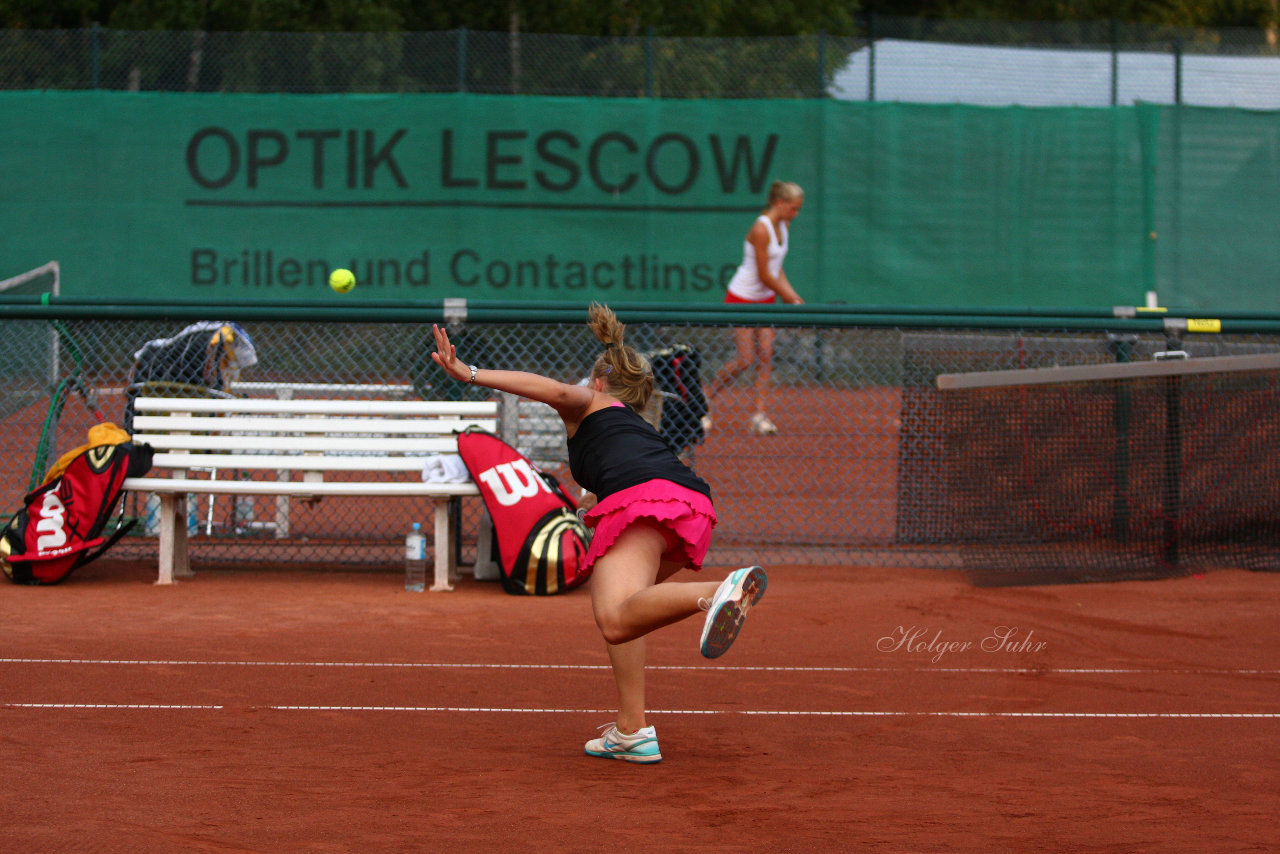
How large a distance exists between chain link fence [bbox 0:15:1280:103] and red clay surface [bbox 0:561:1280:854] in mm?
8798

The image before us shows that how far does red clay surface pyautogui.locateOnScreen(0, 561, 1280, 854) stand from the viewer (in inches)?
143

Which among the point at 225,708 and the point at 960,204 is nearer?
the point at 225,708

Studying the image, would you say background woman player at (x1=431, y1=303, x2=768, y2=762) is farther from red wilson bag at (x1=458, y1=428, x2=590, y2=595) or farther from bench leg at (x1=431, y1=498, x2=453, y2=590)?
bench leg at (x1=431, y1=498, x2=453, y2=590)

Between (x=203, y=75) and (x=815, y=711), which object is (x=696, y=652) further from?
(x=203, y=75)

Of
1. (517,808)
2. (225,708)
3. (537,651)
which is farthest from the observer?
(537,651)

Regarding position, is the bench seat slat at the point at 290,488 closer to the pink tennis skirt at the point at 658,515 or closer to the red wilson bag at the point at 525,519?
the red wilson bag at the point at 525,519

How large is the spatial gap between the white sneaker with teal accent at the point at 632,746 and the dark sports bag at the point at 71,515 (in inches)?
144

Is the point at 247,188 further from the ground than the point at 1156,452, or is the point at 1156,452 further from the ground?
the point at 247,188

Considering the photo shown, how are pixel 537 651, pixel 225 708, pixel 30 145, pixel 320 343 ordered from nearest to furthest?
pixel 225 708
pixel 537 651
pixel 320 343
pixel 30 145

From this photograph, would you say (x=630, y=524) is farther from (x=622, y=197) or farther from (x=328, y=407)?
(x=622, y=197)

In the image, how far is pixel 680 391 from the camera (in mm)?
7695

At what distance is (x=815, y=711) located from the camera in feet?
16.3

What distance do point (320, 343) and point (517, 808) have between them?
4782 mm

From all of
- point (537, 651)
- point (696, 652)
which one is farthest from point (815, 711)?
point (537, 651)
